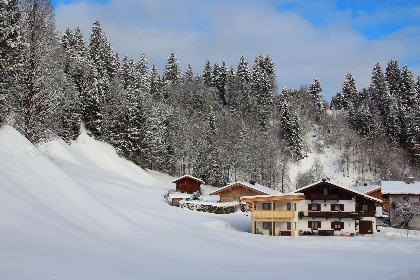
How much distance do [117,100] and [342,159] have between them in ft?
192

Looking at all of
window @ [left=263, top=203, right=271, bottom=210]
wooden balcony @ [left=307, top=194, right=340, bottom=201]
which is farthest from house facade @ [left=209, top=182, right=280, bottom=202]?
wooden balcony @ [left=307, top=194, right=340, bottom=201]

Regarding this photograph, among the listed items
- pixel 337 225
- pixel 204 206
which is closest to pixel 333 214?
pixel 337 225

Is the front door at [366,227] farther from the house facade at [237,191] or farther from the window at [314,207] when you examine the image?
the house facade at [237,191]

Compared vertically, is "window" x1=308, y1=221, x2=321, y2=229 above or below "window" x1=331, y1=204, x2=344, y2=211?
below

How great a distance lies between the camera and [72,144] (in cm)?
6469

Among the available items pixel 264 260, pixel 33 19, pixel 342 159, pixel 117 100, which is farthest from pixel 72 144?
pixel 342 159

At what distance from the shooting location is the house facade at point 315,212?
4372 centimetres

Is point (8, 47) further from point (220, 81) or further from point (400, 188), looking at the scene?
point (220, 81)

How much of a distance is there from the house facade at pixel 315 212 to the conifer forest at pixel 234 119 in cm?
3031

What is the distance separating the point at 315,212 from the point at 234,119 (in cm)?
6189

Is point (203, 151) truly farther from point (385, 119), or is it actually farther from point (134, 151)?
point (385, 119)

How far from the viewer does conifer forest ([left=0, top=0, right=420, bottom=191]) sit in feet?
252

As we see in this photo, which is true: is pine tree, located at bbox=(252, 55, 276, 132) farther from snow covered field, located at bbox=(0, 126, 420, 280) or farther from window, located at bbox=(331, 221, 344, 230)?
snow covered field, located at bbox=(0, 126, 420, 280)

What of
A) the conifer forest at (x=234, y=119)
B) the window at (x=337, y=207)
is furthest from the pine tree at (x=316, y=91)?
the window at (x=337, y=207)
